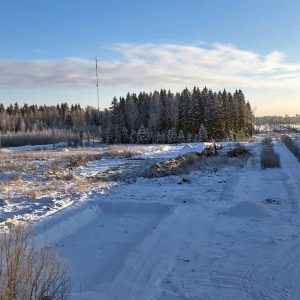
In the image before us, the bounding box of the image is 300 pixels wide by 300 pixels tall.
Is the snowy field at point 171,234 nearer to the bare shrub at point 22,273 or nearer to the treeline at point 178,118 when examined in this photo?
the bare shrub at point 22,273

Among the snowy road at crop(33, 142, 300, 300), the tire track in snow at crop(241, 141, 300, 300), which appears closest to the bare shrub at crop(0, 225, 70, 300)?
the snowy road at crop(33, 142, 300, 300)

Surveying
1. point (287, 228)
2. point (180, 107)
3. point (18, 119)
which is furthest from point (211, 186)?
point (18, 119)

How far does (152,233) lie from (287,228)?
354 cm

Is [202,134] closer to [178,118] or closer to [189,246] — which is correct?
[178,118]

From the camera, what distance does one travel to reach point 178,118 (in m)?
87.9

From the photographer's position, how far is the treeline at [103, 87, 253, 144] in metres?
83.2

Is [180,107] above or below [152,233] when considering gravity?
above

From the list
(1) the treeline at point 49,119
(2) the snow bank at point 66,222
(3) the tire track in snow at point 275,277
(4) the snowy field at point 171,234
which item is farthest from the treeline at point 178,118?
(3) the tire track in snow at point 275,277

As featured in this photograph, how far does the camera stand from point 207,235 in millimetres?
11523

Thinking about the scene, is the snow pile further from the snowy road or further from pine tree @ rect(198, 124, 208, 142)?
pine tree @ rect(198, 124, 208, 142)

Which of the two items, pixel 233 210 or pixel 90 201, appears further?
pixel 90 201

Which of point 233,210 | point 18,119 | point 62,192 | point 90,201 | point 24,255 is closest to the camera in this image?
point 24,255

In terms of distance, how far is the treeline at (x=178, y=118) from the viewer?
273ft

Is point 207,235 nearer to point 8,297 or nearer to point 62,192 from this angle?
point 8,297
